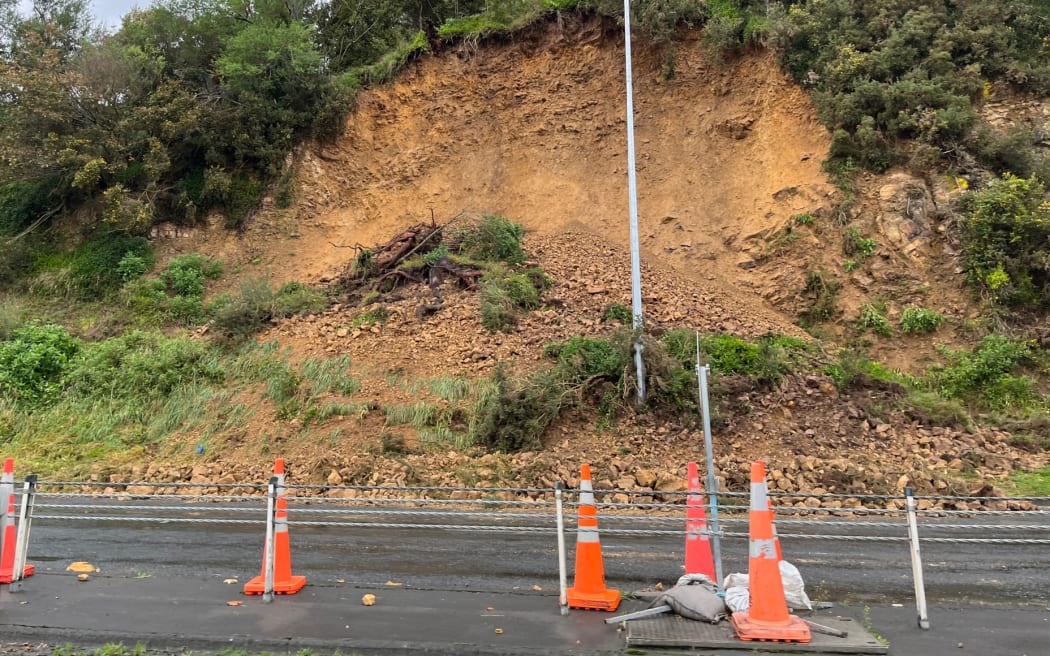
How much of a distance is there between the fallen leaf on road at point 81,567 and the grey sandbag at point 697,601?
5.75m

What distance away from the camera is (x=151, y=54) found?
2288 cm

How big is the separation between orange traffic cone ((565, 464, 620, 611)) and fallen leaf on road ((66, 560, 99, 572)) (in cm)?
506

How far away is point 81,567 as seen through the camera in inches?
280

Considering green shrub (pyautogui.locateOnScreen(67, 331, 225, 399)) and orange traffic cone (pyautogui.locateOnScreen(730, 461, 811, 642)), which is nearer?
orange traffic cone (pyautogui.locateOnScreen(730, 461, 811, 642))

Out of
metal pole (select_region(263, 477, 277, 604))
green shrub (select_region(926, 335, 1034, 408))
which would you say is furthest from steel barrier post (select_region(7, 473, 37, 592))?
green shrub (select_region(926, 335, 1034, 408))

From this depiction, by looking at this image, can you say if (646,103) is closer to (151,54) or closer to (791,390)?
(791,390)

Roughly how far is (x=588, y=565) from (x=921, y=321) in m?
13.7

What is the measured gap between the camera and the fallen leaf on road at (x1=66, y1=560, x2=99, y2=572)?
6.99 m

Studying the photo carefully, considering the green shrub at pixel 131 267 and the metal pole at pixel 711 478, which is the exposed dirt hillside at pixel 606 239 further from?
the metal pole at pixel 711 478

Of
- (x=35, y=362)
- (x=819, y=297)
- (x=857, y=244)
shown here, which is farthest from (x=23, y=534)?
(x=857, y=244)

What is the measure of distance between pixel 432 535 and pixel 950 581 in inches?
232

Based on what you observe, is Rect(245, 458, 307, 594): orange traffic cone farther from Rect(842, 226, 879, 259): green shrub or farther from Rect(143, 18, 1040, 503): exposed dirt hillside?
Rect(842, 226, 879, 259): green shrub

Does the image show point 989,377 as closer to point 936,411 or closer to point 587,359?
point 936,411

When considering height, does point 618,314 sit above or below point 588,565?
above
